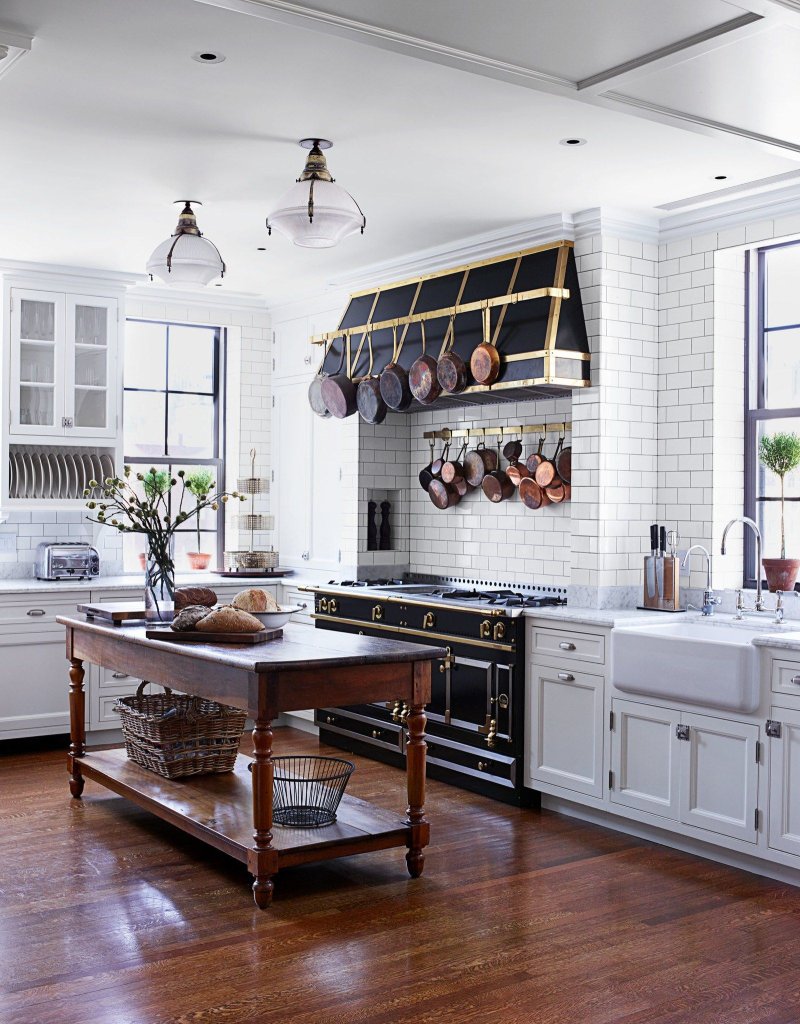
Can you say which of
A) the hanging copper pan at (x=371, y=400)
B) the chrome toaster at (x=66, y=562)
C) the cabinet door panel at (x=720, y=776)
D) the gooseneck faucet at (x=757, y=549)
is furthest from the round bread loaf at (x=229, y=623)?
the chrome toaster at (x=66, y=562)

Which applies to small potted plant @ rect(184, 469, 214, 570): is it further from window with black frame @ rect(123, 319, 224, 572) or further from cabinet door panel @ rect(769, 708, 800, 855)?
cabinet door panel @ rect(769, 708, 800, 855)

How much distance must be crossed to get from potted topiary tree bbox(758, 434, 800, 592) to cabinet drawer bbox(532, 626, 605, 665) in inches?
34.7

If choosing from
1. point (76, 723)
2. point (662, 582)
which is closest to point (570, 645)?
point (662, 582)

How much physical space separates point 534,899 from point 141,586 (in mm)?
3649

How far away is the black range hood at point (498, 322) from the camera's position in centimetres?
557

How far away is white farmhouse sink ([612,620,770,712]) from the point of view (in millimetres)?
4500

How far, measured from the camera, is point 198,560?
805 cm

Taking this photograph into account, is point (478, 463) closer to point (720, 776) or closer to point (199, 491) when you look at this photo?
point (199, 491)

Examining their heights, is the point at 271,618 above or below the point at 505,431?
below

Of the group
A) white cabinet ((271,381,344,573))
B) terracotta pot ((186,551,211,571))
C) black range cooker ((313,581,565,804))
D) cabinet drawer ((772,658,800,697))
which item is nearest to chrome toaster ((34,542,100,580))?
terracotta pot ((186,551,211,571))

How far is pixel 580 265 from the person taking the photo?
5746mm

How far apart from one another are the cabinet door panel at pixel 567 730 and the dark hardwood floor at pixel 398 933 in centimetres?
25

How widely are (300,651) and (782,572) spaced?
2.41 m

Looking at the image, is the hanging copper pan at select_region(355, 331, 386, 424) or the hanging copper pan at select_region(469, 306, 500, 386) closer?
the hanging copper pan at select_region(469, 306, 500, 386)
